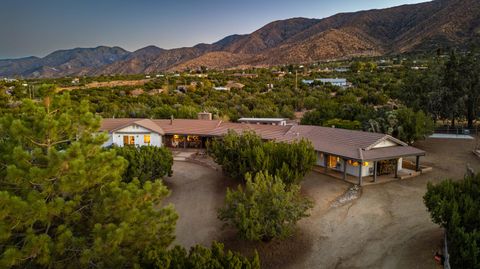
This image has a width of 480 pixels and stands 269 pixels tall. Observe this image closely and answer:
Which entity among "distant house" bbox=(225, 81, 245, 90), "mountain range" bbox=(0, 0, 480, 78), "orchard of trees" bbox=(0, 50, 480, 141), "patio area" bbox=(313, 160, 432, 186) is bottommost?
"patio area" bbox=(313, 160, 432, 186)

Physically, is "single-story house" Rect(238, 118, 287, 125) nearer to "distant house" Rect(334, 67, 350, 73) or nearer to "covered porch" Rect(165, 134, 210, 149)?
"covered porch" Rect(165, 134, 210, 149)

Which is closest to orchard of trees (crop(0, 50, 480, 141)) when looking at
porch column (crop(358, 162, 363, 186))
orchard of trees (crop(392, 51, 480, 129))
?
orchard of trees (crop(392, 51, 480, 129))

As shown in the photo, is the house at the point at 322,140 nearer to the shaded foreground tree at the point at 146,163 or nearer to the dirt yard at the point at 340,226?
the dirt yard at the point at 340,226

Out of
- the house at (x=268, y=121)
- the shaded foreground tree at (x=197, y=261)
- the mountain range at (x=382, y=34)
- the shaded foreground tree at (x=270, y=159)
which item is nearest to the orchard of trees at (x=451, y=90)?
the house at (x=268, y=121)

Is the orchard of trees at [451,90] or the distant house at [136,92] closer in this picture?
the orchard of trees at [451,90]

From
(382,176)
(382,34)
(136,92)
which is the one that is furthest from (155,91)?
(382,34)

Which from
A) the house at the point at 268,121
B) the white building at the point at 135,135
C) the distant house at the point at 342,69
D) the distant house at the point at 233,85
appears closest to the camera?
the white building at the point at 135,135

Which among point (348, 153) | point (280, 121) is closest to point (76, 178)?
point (348, 153)

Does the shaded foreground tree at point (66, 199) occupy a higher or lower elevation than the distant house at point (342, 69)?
lower
